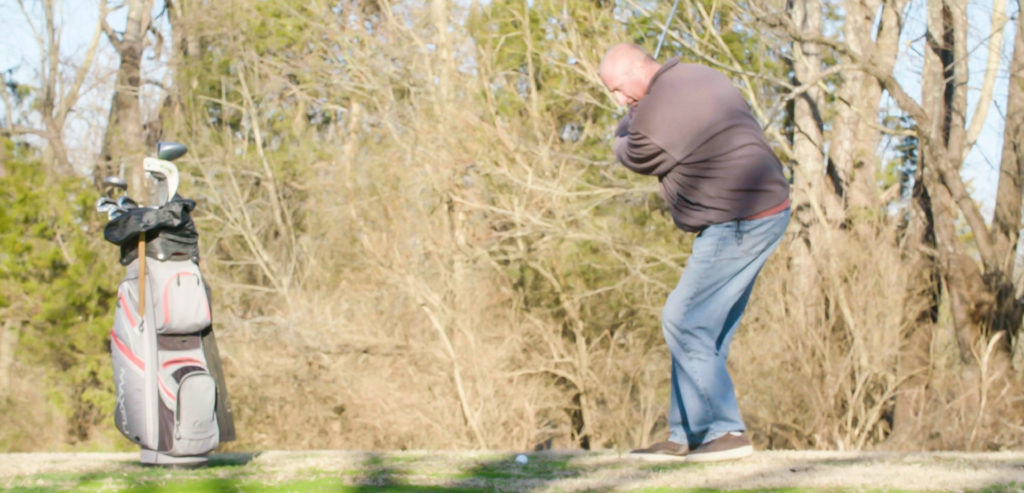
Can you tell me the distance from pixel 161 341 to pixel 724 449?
2.51 meters

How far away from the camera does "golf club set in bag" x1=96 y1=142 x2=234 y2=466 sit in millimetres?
5070

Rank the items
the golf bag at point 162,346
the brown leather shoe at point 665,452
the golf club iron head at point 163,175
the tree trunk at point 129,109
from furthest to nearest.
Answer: the tree trunk at point 129,109 < the golf club iron head at point 163,175 < the golf bag at point 162,346 < the brown leather shoe at point 665,452

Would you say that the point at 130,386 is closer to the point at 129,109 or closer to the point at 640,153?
the point at 640,153

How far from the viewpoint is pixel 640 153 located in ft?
14.7

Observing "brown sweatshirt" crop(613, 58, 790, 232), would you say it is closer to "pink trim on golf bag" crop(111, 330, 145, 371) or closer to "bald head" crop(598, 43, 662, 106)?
"bald head" crop(598, 43, 662, 106)

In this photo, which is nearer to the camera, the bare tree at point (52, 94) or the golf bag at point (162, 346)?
the golf bag at point (162, 346)

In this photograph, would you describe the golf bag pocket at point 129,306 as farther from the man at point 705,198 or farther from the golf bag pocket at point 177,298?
the man at point 705,198

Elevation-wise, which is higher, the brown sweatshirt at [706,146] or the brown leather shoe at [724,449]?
the brown sweatshirt at [706,146]

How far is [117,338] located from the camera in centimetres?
518

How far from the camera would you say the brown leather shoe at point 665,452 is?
4578mm

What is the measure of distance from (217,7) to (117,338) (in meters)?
20.7

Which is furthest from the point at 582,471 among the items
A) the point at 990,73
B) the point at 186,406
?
the point at 990,73

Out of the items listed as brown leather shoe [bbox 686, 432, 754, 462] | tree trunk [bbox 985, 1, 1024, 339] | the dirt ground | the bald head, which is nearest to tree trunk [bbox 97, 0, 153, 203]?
tree trunk [bbox 985, 1, 1024, 339]

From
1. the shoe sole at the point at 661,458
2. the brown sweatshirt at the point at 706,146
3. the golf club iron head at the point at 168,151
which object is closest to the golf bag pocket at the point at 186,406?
the golf club iron head at the point at 168,151
